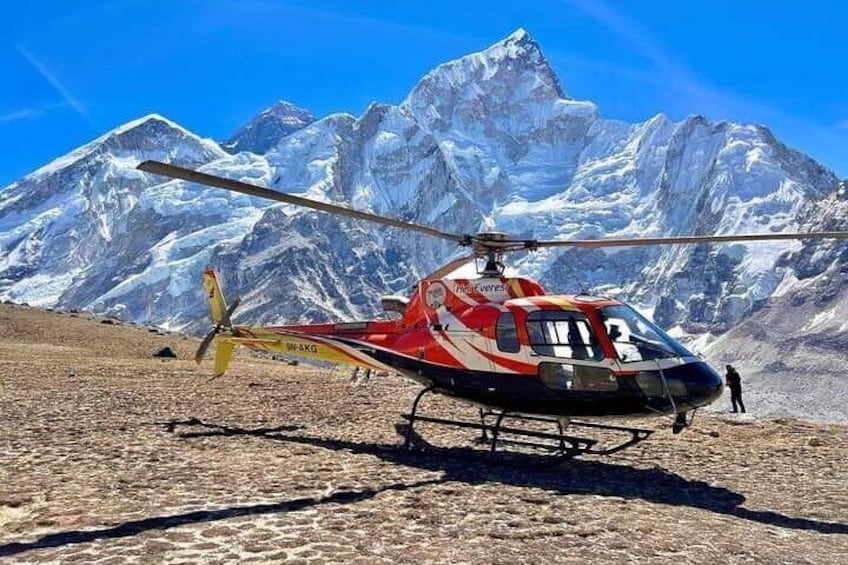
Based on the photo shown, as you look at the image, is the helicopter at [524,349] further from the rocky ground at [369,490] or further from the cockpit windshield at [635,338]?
the rocky ground at [369,490]

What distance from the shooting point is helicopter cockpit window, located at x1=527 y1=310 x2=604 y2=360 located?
12.3m

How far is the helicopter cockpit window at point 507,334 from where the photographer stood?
511 inches

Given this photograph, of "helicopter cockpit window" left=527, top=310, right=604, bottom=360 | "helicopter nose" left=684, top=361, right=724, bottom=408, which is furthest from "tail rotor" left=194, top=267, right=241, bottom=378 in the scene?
"helicopter nose" left=684, top=361, right=724, bottom=408

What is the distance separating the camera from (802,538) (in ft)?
27.2

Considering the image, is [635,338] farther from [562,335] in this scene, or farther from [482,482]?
[482,482]

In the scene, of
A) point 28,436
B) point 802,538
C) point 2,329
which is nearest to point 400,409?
point 28,436

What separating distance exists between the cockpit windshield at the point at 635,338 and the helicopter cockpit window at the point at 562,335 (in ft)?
1.16

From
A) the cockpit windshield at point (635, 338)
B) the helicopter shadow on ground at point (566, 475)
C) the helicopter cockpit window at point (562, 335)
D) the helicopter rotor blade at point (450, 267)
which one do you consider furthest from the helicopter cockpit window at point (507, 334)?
the helicopter rotor blade at point (450, 267)

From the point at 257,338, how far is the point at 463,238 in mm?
6605

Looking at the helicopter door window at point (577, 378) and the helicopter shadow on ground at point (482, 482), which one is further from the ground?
the helicopter door window at point (577, 378)

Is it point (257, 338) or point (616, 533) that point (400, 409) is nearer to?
point (257, 338)

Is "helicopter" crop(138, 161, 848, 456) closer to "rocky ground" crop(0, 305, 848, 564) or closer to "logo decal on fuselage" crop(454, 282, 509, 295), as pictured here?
"logo decal on fuselage" crop(454, 282, 509, 295)

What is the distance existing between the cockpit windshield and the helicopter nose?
16.9 inches

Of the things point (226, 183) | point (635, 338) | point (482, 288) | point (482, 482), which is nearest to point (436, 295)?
point (482, 288)
